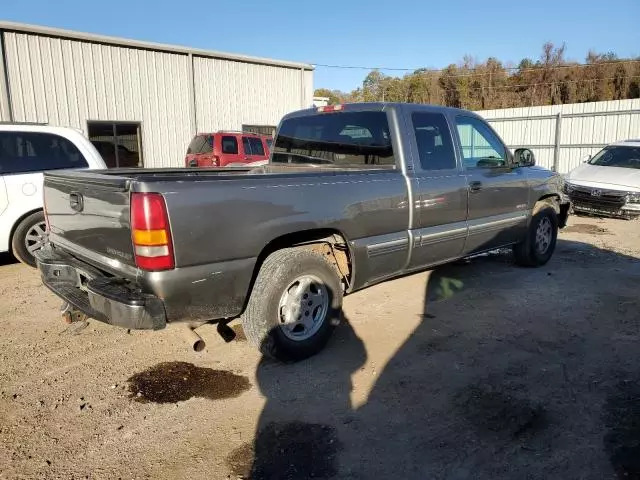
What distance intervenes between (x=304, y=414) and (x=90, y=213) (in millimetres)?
1990

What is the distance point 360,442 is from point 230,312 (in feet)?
4.00

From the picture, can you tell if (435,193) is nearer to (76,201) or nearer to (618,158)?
(76,201)

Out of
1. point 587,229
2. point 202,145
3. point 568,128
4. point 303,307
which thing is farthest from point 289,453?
point 568,128

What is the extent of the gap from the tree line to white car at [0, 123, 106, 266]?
30.3m

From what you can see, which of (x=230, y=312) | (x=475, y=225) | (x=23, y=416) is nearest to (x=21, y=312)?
(x=23, y=416)

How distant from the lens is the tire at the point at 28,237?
6.14 meters

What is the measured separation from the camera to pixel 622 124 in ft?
53.1

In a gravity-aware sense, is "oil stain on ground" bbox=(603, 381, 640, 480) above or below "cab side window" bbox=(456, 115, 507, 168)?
below

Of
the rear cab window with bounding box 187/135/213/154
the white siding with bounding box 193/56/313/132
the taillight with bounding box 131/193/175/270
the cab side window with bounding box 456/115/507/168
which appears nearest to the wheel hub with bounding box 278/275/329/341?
the taillight with bounding box 131/193/175/270

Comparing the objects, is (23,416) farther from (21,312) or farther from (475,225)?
(475,225)

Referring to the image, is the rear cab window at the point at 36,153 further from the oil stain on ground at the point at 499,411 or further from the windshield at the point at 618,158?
the windshield at the point at 618,158

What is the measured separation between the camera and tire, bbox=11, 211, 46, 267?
614 centimetres

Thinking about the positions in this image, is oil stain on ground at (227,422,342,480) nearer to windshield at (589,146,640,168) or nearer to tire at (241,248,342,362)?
tire at (241,248,342,362)

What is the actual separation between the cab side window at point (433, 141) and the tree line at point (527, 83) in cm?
2881
